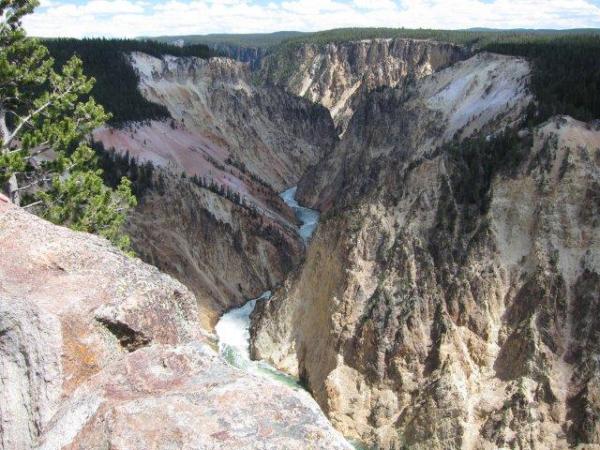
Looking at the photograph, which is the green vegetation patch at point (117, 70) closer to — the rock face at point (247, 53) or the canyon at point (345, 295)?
the canyon at point (345, 295)

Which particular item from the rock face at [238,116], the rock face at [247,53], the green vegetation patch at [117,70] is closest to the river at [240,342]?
the green vegetation patch at [117,70]

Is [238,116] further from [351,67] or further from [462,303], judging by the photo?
[462,303]

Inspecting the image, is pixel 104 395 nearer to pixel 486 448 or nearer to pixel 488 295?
pixel 486 448

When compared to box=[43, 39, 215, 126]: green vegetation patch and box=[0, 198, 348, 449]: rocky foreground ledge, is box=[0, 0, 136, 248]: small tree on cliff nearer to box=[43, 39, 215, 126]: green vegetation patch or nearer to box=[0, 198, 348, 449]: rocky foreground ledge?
box=[0, 198, 348, 449]: rocky foreground ledge

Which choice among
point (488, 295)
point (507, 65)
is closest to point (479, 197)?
Answer: point (488, 295)

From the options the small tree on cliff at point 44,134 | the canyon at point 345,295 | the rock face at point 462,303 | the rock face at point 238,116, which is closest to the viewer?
the canyon at point 345,295

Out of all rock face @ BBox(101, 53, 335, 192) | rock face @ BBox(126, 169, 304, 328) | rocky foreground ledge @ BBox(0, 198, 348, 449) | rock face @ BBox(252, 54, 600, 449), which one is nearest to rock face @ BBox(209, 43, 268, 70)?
rock face @ BBox(101, 53, 335, 192)
